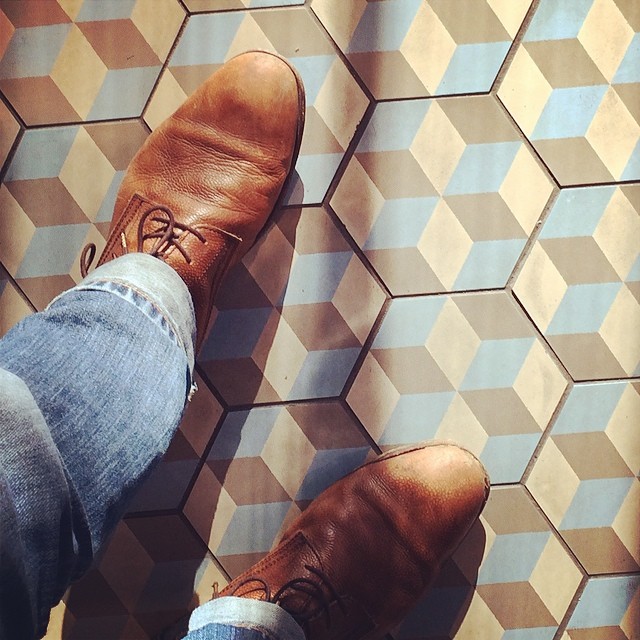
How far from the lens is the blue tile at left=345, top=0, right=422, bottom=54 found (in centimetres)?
90

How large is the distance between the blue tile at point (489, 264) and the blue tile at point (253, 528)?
1.36 feet

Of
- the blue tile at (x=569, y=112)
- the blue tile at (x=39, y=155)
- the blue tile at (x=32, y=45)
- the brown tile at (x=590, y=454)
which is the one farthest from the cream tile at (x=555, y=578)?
the blue tile at (x=32, y=45)

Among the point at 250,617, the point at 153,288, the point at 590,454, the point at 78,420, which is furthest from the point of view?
the point at 590,454

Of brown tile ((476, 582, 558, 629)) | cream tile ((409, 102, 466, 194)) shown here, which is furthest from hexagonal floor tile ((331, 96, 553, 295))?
brown tile ((476, 582, 558, 629))

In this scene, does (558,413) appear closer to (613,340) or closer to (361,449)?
(613,340)

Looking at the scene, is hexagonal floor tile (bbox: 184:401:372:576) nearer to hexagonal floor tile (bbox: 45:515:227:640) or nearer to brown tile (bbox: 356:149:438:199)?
hexagonal floor tile (bbox: 45:515:227:640)

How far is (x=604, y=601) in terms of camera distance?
0.94 m

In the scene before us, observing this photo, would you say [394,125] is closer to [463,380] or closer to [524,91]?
[524,91]

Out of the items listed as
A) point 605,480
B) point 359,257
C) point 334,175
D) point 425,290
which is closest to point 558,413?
point 605,480

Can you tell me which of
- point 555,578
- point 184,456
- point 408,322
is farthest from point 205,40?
point 555,578

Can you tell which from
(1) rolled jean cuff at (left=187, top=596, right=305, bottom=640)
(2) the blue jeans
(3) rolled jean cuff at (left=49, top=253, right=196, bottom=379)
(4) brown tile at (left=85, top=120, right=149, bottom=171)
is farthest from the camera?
(4) brown tile at (left=85, top=120, right=149, bottom=171)

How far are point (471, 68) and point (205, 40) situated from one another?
0.37 meters

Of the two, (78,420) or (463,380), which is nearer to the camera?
(78,420)

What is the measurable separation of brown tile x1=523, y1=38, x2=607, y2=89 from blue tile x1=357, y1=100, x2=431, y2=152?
168 millimetres
